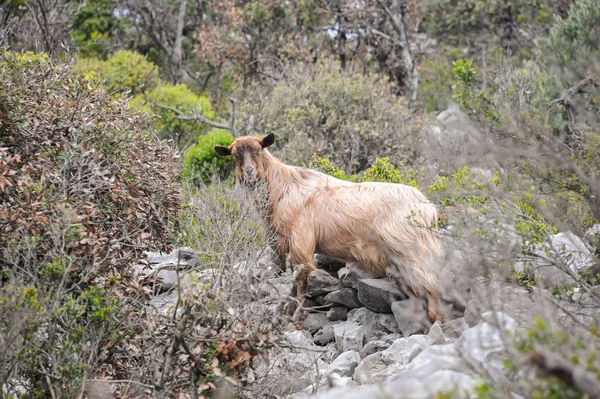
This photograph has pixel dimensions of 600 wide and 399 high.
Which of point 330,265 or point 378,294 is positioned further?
point 330,265

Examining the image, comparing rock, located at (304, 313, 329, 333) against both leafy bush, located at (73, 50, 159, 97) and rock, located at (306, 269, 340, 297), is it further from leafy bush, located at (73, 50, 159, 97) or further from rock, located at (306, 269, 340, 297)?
leafy bush, located at (73, 50, 159, 97)

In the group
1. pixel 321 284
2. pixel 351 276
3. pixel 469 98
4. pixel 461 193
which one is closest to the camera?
pixel 461 193

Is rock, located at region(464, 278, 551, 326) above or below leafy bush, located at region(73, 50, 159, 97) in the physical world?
above

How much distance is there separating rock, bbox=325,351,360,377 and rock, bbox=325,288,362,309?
1.33 metres

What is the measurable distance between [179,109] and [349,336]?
39.4 ft

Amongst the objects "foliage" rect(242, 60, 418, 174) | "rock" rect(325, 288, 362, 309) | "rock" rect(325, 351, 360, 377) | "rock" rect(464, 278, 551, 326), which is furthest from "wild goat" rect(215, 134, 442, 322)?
"foliage" rect(242, 60, 418, 174)

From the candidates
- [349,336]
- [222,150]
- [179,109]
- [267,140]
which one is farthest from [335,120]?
[349,336]

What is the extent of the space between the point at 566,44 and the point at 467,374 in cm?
1263

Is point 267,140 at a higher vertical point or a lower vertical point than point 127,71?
higher

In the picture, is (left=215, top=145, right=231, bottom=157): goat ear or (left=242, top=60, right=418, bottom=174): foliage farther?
(left=242, top=60, right=418, bottom=174): foliage

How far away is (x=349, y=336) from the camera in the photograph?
7.20 meters

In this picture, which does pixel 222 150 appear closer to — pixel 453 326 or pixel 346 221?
pixel 346 221

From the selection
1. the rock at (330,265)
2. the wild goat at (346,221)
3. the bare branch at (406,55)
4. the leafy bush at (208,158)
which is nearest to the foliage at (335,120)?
the leafy bush at (208,158)

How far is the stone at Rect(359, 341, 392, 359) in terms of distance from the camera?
6789 mm
